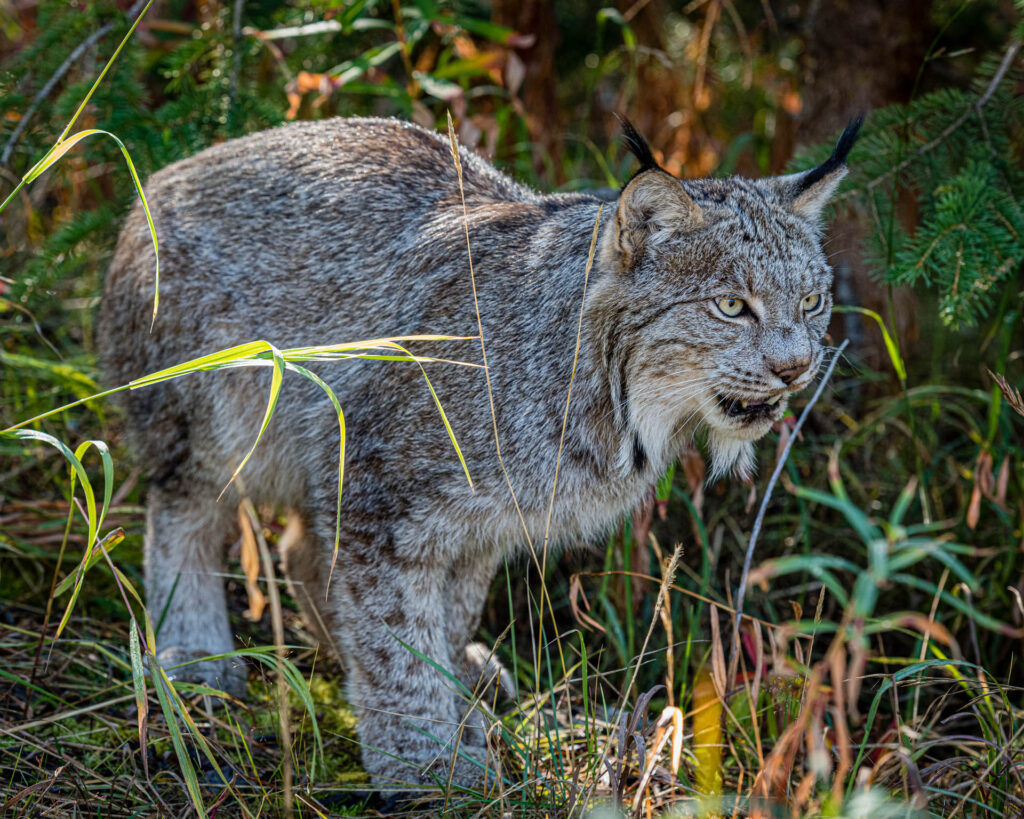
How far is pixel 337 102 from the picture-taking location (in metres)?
5.39

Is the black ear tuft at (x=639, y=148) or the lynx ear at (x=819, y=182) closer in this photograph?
the black ear tuft at (x=639, y=148)

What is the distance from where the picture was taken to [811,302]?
3145 millimetres

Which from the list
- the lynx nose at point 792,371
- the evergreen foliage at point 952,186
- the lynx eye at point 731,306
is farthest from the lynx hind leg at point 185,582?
the evergreen foliage at point 952,186

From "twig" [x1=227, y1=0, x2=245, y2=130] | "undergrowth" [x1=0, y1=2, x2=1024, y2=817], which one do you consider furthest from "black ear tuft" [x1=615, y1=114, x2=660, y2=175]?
"twig" [x1=227, y1=0, x2=245, y2=130]

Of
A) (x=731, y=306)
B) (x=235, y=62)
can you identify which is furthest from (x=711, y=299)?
(x=235, y=62)

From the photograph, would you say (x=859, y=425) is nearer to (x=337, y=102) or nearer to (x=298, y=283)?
(x=298, y=283)

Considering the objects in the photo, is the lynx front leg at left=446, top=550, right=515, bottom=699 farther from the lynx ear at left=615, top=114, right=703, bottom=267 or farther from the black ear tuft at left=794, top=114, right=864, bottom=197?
the black ear tuft at left=794, top=114, right=864, bottom=197

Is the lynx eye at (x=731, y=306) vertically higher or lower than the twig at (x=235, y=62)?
lower

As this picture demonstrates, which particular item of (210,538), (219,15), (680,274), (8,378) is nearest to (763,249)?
(680,274)

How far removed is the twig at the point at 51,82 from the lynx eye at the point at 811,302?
3.12 m

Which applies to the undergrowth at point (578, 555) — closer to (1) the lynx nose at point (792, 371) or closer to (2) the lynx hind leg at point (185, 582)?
(2) the lynx hind leg at point (185, 582)

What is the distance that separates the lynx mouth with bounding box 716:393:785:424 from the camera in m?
3.06

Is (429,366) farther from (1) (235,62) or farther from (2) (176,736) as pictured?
(1) (235,62)

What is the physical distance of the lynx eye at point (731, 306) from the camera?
3.00 meters
